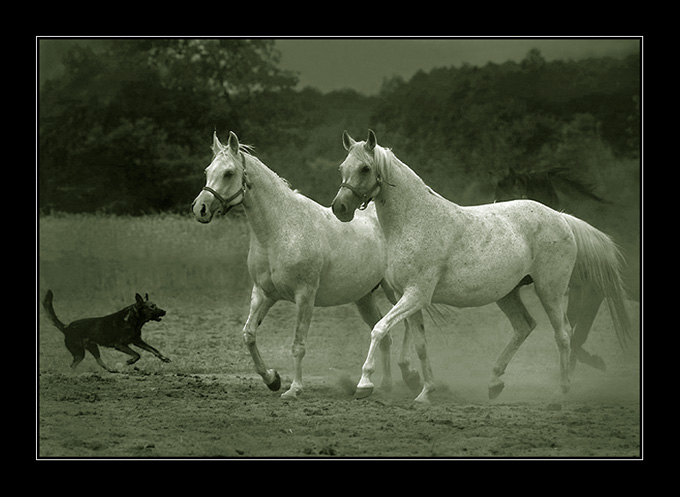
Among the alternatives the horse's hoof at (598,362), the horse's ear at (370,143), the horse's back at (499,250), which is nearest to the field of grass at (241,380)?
the horse's hoof at (598,362)

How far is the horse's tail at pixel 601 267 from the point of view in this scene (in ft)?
28.6

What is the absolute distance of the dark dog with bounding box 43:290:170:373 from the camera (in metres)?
9.11

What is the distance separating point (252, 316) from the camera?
830 cm

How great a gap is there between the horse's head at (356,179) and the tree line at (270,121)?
466cm

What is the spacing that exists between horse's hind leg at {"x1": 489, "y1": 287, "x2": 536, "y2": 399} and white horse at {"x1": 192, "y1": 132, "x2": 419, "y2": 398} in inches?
55.6

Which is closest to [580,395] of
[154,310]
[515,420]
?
[515,420]

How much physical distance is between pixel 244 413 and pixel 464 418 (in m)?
1.72

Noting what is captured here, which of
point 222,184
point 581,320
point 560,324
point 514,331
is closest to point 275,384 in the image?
point 222,184

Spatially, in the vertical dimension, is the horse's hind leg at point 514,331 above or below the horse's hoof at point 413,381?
above

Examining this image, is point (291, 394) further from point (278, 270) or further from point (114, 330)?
point (114, 330)

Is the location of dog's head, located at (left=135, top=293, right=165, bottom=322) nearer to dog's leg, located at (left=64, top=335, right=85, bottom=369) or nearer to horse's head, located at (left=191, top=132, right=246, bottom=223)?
dog's leg, located at (left=64, top=335, right=85, bottom=369)

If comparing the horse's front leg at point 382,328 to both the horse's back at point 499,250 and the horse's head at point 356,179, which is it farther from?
the horse's head at point 356,179

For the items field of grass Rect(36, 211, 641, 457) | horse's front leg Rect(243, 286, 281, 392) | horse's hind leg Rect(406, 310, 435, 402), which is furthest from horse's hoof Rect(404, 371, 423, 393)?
horse's front leg Rect(243, 286, 281, 392)

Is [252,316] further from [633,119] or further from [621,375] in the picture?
[633,119]
